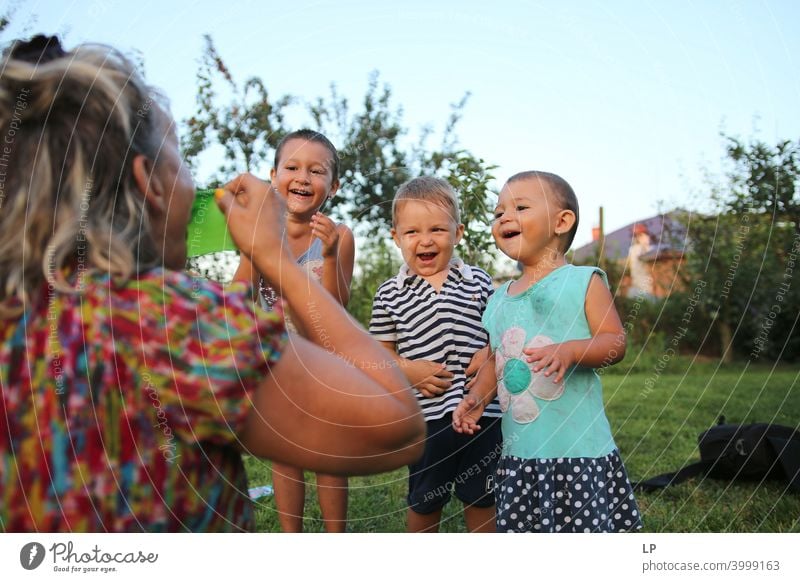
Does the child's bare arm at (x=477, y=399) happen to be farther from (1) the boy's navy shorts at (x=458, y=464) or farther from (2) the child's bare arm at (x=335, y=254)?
(2) the child's bare arm at (x=335, y=254)

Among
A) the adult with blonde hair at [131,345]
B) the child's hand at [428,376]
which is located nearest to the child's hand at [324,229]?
the child's hand at [428,376]

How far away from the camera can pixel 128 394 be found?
2.66ft

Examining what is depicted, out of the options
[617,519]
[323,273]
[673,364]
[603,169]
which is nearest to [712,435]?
[617,519]

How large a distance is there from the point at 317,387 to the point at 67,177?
364 millimetres

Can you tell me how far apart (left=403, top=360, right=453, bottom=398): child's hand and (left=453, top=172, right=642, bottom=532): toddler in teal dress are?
0.36 ft

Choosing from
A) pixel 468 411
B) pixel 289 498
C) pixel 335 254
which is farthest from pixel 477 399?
pixel 289 498

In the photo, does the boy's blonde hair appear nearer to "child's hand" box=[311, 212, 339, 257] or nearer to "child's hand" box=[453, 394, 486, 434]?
"child's hand" box=[311, 212, 339, 257]

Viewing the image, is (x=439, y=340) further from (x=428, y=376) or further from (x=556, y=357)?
(x=556, y=357)

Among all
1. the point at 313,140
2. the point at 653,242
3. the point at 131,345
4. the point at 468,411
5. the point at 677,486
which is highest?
the point at 313,140

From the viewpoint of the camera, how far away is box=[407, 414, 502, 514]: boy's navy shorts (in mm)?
2119

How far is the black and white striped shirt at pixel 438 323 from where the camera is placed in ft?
6.99

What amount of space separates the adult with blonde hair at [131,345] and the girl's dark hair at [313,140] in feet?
4.16
